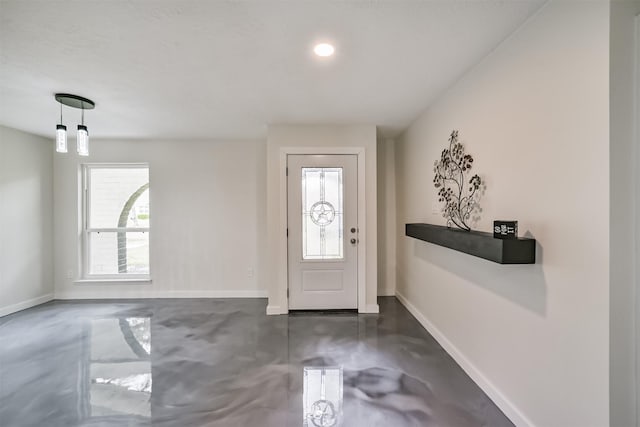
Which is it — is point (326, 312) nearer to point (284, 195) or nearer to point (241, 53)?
point (284, 195)

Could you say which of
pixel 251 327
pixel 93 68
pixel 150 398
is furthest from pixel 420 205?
pixel 93 68

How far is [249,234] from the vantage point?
418 cm

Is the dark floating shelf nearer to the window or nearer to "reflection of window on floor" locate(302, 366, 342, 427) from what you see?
"reflection of window on floor" locate(302, 366, 342, 427)

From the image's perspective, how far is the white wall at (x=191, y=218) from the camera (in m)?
4.10

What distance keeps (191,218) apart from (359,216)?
2.61m

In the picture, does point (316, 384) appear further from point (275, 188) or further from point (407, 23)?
point (407, 23)

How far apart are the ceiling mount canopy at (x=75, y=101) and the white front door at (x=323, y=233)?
2.18 metres

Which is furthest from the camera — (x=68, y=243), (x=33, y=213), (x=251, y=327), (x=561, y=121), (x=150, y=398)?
(x=68, y=243)

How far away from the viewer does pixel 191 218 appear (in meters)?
4.16

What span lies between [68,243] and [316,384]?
4.43m

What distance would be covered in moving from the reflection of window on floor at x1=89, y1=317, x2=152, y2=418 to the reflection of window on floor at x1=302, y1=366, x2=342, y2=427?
3.44 feet

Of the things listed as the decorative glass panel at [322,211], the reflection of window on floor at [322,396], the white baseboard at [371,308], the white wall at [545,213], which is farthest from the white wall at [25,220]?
the white wall at [545,213]

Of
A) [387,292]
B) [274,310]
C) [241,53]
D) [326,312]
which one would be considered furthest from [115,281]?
[387,292]

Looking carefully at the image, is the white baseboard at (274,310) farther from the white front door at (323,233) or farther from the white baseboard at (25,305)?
the white baseboard at (25,305)
